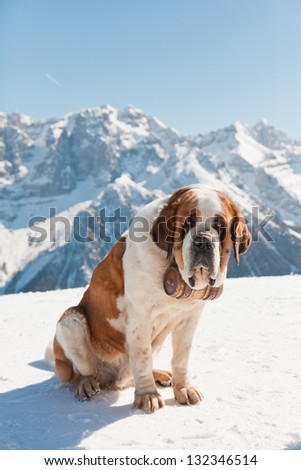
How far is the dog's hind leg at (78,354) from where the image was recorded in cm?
395

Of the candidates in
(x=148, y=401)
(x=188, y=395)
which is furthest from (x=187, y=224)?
(x=188, y=395)

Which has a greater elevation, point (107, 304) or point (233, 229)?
point (233, 229)

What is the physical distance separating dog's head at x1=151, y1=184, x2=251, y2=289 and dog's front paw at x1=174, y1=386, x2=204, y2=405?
1.13m

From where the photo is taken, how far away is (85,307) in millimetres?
4301

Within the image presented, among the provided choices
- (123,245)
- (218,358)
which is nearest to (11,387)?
(123,245)

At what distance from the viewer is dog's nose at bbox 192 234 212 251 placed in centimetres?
306

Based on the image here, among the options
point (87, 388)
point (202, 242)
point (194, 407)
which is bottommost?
point (194, 407)

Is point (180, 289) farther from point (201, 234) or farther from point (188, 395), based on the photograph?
point (188, 395)

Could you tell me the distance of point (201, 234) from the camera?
3.08 metres

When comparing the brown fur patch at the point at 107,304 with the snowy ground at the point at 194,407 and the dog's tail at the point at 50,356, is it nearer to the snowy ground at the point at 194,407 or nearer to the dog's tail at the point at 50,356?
the snowy ground at the point at 194,407

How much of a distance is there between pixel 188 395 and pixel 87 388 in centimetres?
87

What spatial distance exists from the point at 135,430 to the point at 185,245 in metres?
1.36

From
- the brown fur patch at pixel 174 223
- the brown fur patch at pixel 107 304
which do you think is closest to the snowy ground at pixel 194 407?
the brown fur patch at pixel 107 304

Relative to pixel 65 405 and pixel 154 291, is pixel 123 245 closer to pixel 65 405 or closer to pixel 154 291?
pixel 154 291
